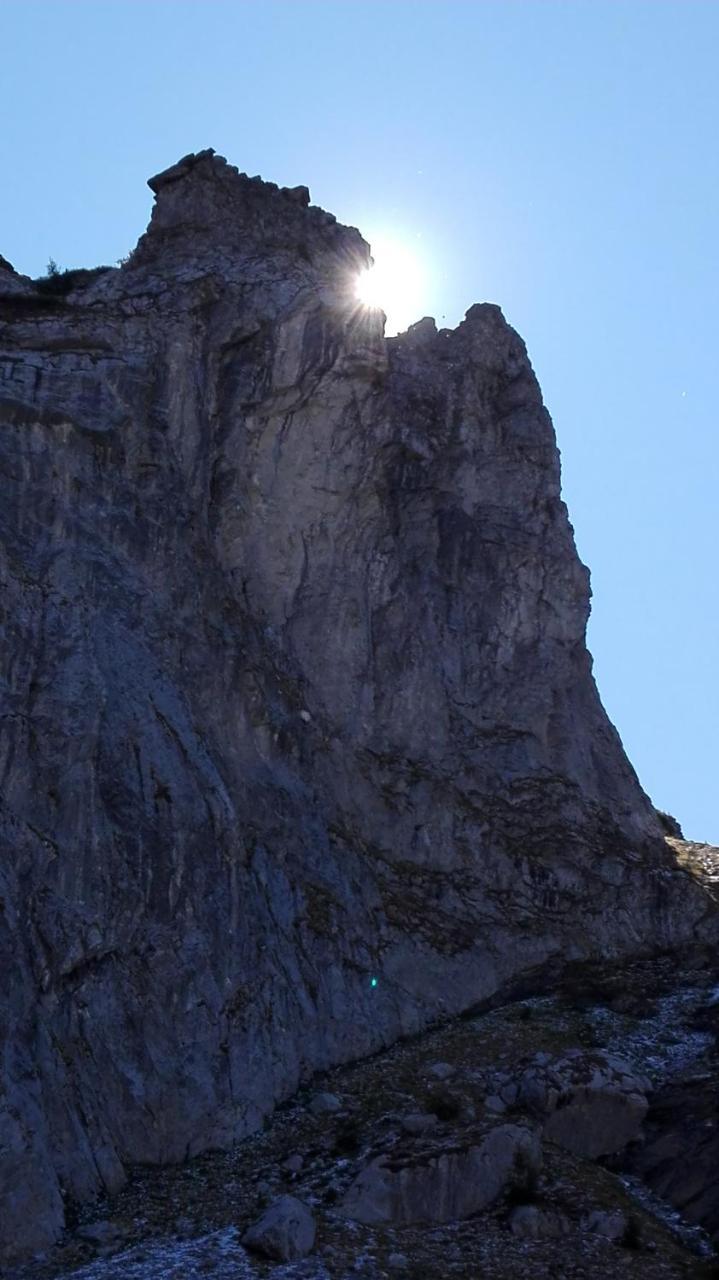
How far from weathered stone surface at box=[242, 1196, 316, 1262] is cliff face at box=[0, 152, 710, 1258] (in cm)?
348

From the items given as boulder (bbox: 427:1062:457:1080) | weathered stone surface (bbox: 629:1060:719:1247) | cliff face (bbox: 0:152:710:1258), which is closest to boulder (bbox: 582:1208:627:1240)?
weathered stone surface (bbox: 629:1060:719:1247)

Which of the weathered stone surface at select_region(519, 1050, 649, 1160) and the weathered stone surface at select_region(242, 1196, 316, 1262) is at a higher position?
the weathered stone surface at select_region(519, 1050, 649, 1160)

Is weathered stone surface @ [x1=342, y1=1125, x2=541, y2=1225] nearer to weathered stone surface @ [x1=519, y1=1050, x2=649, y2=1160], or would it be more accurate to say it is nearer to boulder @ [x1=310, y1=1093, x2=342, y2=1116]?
weathered stone surface @ [x1=519, y1=1050, x2=649, y2=1160]

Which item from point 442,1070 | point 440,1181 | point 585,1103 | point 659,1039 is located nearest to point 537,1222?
point 440,1181

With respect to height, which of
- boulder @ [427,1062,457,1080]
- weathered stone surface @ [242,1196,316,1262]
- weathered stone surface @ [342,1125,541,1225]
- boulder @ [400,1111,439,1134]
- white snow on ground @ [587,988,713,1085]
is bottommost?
weathered stone surface @ [242,1196,316,1262]

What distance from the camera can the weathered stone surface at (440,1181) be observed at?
35688mm

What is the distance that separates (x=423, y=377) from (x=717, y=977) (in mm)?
18704

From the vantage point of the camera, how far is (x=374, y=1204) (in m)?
35.7

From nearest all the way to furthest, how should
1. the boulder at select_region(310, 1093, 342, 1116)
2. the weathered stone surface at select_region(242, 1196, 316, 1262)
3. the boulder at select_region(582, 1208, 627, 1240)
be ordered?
the weathered stone surface at select_region(242, 1196, 316, 1262)
the boulder at select_region(582, 1208, 627, 1240)
the boulder at select_region(310, 1093, 342, 1116)

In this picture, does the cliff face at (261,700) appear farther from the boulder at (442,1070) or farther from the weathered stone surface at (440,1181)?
the weathered stone surface at (440,1181)

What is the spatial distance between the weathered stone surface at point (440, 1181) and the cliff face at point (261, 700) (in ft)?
13.6

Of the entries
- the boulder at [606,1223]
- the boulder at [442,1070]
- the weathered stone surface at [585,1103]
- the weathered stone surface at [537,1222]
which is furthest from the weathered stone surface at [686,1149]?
the boulder at [442,1070]

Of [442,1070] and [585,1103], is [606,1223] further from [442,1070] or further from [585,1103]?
[442,1070]

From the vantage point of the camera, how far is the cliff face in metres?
38.9
